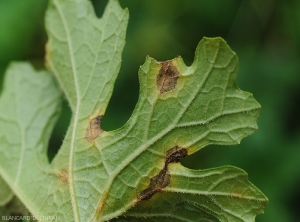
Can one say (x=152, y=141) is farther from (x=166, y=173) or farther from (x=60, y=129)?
(x=60, y=129)

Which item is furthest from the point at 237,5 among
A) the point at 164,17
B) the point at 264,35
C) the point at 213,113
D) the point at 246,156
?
the point at 213,113

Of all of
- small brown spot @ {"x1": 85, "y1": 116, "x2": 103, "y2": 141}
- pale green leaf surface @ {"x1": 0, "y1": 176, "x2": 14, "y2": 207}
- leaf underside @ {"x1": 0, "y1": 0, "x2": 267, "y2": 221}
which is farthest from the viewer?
pale green leaf surface @ {"x1": 0, "y1": 176, "x2": 14, "y2": 207}

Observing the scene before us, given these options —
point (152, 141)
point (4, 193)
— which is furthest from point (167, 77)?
point (4, 193)

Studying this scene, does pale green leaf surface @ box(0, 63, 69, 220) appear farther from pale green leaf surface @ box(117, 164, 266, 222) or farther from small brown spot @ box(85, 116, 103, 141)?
pale green leaf surface @ box(117, 164, 266, 222)

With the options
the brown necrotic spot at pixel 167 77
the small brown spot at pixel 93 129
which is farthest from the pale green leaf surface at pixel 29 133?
the brown necrotic spot at pixel 167 77

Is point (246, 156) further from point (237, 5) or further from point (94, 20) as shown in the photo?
point (94, 20)

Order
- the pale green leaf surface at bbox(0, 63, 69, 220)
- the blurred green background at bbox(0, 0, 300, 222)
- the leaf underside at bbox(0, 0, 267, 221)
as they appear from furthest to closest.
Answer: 1. the blurred green background at bbox(0, 0, 300, 222)
2. the pale green leaf surface at bbox(0, 63, 69, 220)
3. the leaf underside at bbox(0, 0, 267, 221)

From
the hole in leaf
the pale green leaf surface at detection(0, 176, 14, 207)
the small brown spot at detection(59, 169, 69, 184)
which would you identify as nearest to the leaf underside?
the small brown spot at detection(59, 169, 69, 184)
